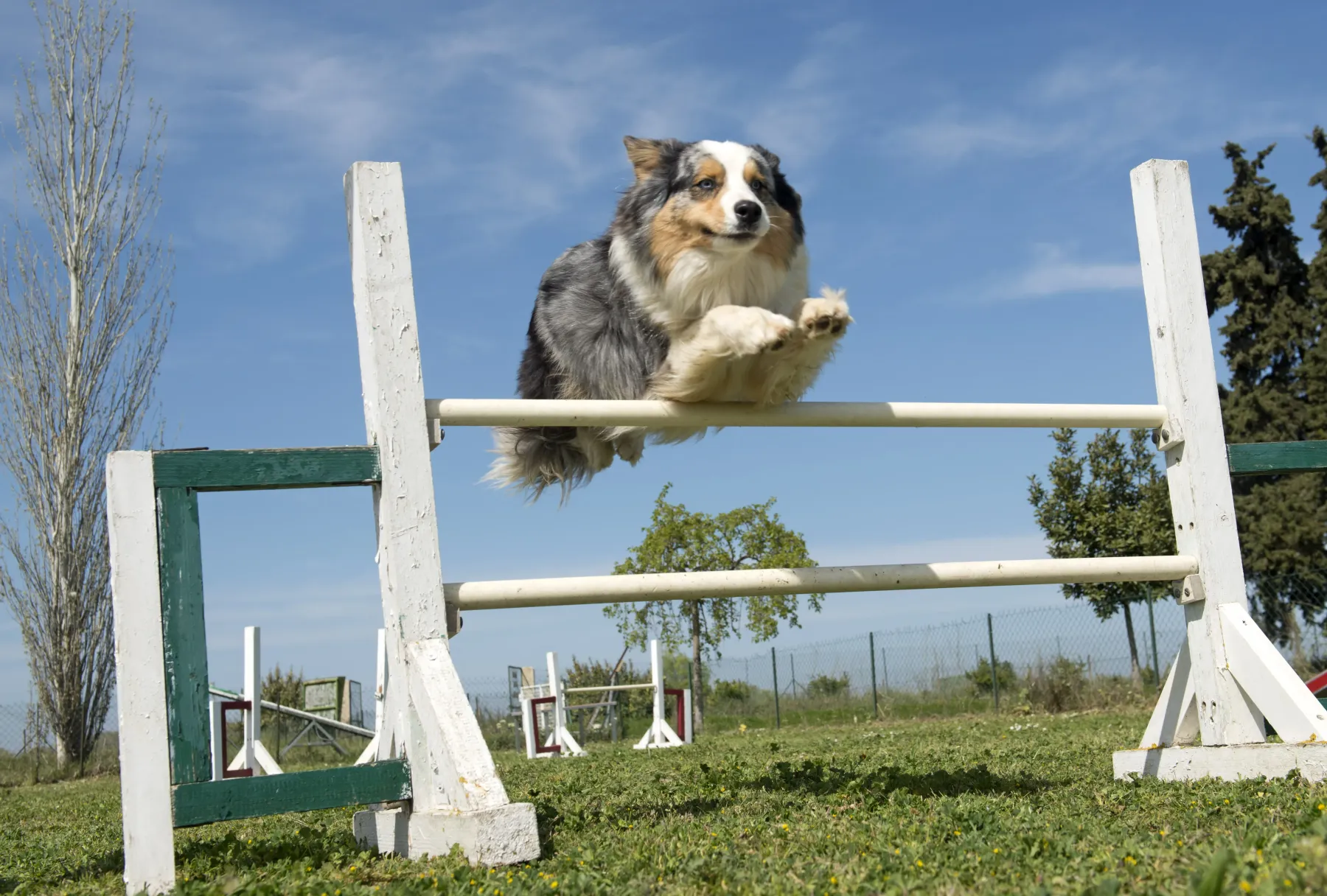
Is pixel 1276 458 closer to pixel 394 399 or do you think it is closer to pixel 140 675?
pixel 394 399

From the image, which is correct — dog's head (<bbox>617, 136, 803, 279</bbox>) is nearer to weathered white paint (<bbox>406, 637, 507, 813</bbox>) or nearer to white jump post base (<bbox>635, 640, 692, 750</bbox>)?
weathered white paint (<bbox>406, 637, 507, 813</bbox>)

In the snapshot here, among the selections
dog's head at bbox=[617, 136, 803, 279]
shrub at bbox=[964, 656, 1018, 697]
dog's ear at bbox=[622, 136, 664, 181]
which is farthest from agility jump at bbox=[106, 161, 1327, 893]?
shrub at bbox=[964, 656, 1018, 697]

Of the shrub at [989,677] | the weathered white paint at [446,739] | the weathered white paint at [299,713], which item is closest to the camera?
the weathered white paint at [446,739]

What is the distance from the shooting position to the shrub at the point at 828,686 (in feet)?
54.3

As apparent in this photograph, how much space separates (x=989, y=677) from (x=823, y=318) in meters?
13.0

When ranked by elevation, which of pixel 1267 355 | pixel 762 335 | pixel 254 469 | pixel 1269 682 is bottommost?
pixel 1269 682

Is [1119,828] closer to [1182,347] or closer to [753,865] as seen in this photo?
[753,865]

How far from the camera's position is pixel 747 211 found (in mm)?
3268

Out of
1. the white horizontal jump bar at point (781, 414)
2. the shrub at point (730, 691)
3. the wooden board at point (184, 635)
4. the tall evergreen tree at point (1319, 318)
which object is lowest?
the shrub at point (730, 691)

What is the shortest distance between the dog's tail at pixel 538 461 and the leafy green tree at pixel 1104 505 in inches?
558

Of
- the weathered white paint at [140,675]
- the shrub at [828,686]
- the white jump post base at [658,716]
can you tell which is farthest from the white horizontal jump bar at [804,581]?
the shrub at [828,686]

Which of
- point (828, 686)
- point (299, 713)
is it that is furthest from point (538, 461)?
point (828, 686)

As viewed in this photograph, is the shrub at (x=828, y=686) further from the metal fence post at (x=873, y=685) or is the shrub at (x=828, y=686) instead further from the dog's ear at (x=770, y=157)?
the dog's ear at (x=770, y=157)

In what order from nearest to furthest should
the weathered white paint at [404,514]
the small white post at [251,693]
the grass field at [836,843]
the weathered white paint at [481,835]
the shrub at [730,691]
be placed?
the grass field at [836,843] < the weathered white paint at [481,835] < the weathered white paint at [404,514] < the small white post at [251,693] < the shrub at [730,691]
